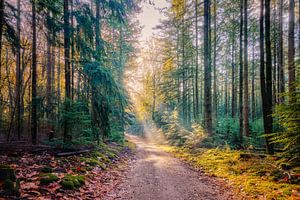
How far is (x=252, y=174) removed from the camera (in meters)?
6.62

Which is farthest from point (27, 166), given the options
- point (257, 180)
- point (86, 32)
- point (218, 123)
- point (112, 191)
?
point (218, 123)

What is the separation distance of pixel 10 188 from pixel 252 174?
6691 millimetres

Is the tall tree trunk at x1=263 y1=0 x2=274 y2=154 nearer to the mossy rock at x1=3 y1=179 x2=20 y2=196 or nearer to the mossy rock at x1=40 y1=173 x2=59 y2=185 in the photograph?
the mossy rock at x1=40 y1=173 x2=59 y2=185

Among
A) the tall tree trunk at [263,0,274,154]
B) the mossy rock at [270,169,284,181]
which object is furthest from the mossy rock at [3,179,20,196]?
the tall tree trunk at [263,0,274,154]

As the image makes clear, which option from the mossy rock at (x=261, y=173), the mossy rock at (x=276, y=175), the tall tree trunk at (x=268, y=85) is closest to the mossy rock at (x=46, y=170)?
the mossy rock at (x=261, y=173)

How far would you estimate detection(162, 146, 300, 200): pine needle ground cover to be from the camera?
5.07 m

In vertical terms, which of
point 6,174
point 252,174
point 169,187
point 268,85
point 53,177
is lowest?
point 169,187

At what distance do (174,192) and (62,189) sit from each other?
2977 millimetres

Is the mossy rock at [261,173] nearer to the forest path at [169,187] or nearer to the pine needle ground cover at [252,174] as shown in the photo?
the pine needle ground cover at [252,174]

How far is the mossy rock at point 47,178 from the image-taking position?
203 inches

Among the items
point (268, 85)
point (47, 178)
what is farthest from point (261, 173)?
point (47, 178)

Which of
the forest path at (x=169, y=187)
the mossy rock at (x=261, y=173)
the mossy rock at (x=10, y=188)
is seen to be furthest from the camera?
the mossy rock at (x=261, y=173)

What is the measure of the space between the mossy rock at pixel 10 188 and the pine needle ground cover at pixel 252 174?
5.40 metres

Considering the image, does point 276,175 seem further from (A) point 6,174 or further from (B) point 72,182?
(A) point 6,174
